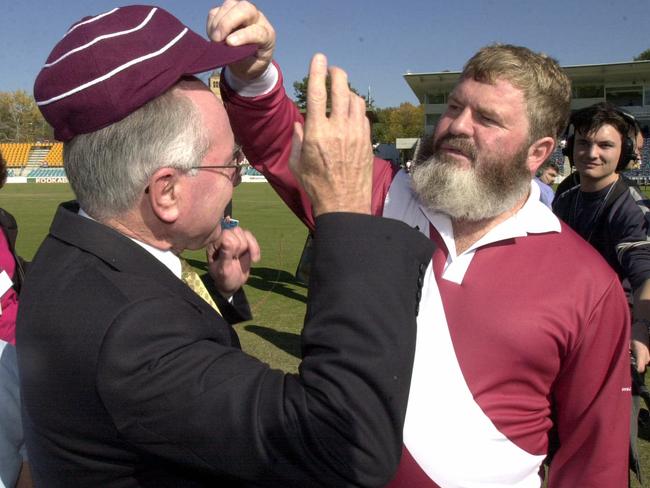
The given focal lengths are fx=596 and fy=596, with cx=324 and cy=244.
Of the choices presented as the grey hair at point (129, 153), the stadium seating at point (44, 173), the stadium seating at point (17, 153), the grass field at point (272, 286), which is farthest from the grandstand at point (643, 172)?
the stadium seating at point (17, 153)

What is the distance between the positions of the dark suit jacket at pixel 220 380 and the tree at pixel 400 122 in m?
83.5

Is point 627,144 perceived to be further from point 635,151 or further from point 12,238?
point 12,238

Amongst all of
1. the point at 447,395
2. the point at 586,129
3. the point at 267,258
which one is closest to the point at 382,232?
the point at 447,395

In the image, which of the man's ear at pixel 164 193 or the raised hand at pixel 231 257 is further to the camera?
the raised hand at pixel 231 257

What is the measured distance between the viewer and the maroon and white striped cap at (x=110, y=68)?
120 cm

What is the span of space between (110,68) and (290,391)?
73cm

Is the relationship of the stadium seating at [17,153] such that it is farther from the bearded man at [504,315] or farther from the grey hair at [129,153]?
the grey hair at [129,153]

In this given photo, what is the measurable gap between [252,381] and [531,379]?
1.21 metres

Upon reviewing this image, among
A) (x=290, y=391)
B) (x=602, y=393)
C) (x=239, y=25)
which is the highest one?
(x=239, y=25)

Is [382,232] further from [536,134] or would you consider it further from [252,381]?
[536,134]

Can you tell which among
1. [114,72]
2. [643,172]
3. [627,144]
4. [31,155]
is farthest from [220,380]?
[31,155]

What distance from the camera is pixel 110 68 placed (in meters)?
1.20

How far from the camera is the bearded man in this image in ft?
6.30

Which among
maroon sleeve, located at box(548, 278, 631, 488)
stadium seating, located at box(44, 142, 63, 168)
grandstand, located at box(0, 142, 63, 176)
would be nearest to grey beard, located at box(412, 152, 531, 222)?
maroon sleeve, located at box(548, 278, 631, 488)
